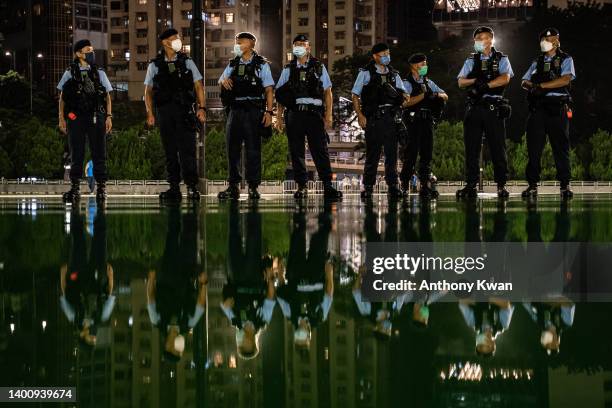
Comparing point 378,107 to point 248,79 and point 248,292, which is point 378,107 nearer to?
point 248,79

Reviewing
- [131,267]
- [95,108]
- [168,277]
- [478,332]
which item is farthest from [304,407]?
[95,108]

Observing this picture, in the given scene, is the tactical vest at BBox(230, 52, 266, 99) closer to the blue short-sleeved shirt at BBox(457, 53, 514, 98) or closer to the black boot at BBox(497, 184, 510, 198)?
the blue short-sleeved shirt at BBox(457, 53, 514, 98)

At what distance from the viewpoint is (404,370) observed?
2.25 meters

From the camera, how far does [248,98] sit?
11.9 metres

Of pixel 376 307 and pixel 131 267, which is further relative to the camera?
pixel 131 267

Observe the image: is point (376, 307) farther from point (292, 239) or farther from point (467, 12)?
point (467, 12)

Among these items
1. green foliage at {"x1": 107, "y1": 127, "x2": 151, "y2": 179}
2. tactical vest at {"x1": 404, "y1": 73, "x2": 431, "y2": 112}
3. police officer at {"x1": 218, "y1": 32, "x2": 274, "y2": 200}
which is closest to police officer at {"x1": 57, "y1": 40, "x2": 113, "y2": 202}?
police officer at {"x1": 218, "y1": 32, "x2": 274, "y2": 200}

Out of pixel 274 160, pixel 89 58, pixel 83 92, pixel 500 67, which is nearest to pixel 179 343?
pixel 500 67

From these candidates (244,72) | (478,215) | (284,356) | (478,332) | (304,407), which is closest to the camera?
(304,407)

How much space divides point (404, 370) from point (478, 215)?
19.0 ft

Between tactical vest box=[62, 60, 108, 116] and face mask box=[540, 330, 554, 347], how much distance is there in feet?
35.3

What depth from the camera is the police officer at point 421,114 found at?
13.3m
